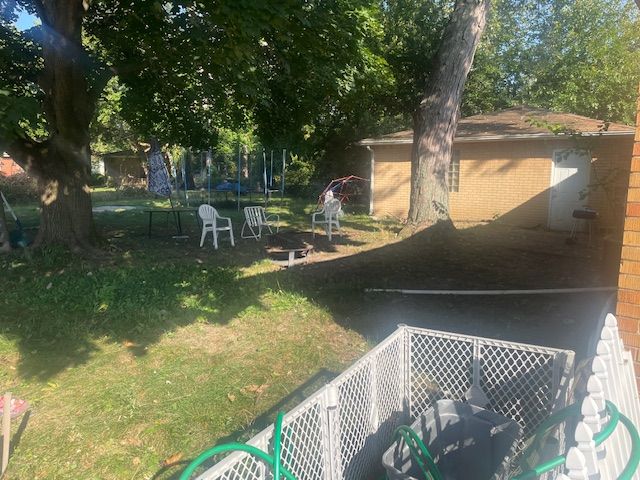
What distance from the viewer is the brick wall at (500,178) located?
523 inches

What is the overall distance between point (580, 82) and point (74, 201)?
20804 mm

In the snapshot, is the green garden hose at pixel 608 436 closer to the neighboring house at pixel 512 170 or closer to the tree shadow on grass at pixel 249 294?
the tree shadow on grass at pixel 249 294

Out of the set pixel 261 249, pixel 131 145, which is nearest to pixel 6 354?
pixel 261 249

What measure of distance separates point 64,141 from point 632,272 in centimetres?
936

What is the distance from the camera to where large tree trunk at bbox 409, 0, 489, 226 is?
10766 millimetres

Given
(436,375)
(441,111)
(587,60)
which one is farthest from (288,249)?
(587,60)

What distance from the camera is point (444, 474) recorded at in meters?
2.77

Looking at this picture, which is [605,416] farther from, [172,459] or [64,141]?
[64,141]

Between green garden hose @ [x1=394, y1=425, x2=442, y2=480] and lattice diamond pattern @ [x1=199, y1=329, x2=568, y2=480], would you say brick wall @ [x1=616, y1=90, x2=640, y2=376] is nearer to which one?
lattice diamond pattern @ [x1=199, y1=329, x2=568, y2=480]

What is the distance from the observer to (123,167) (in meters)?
39.5

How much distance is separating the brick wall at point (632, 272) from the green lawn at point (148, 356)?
240cm

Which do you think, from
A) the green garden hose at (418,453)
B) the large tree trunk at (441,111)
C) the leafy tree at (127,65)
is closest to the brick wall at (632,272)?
the green garden hose at (418,453)

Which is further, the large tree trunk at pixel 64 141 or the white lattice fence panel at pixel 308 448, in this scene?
the large tree trunk at pixel 64 141

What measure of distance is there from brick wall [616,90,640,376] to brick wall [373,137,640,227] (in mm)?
11484
